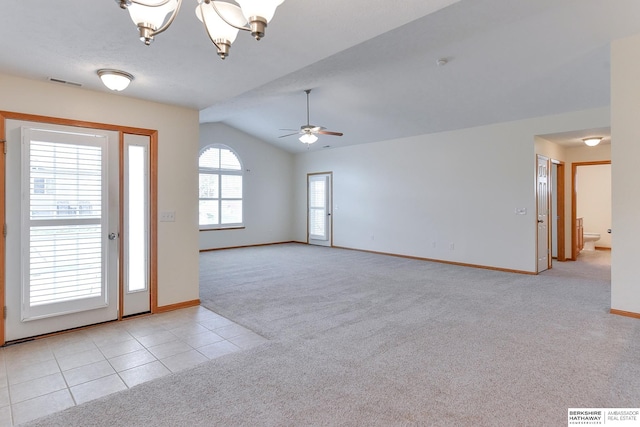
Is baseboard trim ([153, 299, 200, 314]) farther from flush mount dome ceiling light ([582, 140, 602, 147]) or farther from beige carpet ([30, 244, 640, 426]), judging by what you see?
flush mount dome ceiling light ([582, 140, 602, 147])

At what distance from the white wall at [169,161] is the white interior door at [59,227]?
0.24m

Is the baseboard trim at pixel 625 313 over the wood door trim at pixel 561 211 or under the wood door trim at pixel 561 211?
under

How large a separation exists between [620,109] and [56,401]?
5.76 meters

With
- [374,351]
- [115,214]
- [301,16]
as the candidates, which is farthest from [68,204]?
[374,351]

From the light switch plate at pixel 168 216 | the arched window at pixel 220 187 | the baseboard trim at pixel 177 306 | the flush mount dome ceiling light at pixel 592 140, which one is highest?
the flush mount dome ceiling light at pixel 592 140

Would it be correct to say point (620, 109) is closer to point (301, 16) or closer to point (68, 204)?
point (301, 16)

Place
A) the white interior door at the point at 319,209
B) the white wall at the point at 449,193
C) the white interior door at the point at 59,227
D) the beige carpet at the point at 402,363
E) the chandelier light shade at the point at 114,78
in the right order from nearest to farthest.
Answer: the beige carpet at the point at 402,363, the chandelier light shade at the point at 114,78, the white interior door at the point at 59,227, the white wall at the point at 449,193, the white interior door at the point at 319,209

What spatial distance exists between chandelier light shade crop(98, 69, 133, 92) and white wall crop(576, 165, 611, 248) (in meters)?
10.3

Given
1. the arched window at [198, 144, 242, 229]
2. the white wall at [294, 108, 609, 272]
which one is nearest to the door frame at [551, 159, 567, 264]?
the white wall at [294, 108, 609, 272]

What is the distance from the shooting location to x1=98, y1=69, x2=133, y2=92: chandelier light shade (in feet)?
→ 9.91

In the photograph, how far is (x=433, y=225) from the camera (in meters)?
7.29

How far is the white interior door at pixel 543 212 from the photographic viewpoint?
20.0ft

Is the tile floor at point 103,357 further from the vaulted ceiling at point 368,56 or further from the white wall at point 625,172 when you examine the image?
the white wall at point 625,172

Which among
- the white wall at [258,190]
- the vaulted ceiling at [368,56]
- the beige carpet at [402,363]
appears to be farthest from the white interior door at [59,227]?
the white wall at [258,190]
